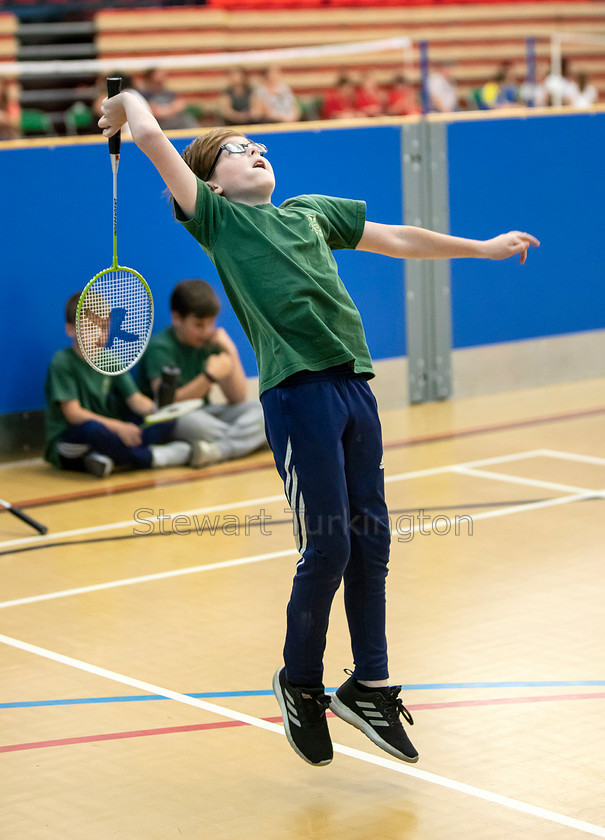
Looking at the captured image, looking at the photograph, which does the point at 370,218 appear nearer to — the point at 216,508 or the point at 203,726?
the point at 216,508

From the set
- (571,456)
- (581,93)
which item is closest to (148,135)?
(571,456)

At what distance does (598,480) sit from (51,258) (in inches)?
148

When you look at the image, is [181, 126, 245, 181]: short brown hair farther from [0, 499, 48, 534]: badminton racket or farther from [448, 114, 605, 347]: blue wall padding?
[448, 114, 605, 347]: blue wall padding

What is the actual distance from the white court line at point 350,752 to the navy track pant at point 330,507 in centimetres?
32

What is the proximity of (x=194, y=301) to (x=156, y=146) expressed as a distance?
16.0 ft

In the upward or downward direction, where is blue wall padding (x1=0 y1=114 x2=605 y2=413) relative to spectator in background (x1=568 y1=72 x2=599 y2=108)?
downward

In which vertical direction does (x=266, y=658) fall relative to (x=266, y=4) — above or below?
below

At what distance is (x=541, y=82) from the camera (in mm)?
19125

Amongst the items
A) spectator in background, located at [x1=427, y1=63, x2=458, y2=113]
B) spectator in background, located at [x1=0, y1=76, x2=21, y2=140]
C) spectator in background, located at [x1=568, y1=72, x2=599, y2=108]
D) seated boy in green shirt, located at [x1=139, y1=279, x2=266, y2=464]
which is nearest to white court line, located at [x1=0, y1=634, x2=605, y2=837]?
seated boy in green shirt, located at [x1=139, y1=279, x2=266, y2=464]

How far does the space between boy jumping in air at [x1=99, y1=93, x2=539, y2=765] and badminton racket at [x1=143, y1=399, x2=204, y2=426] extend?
4328 millimetres

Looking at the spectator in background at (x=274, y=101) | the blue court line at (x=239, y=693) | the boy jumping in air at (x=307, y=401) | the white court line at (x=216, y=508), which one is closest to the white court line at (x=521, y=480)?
the white court line at (x=216, y=508)

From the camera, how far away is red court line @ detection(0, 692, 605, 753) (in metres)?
4.34

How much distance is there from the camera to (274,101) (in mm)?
17391

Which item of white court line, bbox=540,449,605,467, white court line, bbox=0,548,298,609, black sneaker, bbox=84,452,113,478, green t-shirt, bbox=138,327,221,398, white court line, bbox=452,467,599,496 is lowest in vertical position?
white court line, bbox=0,548,298,609
